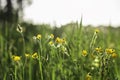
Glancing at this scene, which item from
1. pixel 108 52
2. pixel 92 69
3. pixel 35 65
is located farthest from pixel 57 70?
pixel 35 65

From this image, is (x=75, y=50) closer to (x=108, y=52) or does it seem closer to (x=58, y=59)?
(x=58, y=59)

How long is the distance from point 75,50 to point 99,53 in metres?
0.39

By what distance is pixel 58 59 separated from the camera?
1953mm

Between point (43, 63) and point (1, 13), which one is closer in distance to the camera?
point (43, 63)

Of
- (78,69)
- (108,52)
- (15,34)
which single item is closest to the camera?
(108,52)

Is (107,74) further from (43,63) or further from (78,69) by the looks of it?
(43,63)

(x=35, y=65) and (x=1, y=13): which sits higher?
(x=1, y=13)

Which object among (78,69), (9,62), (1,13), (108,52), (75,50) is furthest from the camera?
(1,13)

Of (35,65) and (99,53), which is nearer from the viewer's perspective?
(99,53)

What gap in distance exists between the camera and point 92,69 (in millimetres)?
1871

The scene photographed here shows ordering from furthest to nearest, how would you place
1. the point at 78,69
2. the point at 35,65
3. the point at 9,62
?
the point at 9,62
the point at 35,65
the point at 78,69

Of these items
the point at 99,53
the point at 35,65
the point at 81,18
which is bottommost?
the point at 35,65

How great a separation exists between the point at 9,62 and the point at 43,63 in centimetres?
105

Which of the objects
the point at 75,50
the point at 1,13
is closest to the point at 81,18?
the point at 75,50
